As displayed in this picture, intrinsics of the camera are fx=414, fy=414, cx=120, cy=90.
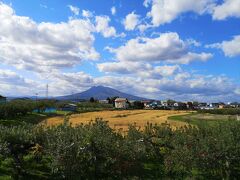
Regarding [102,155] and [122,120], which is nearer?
[102,155]

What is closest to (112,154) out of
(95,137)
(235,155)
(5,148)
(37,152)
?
(95,137)

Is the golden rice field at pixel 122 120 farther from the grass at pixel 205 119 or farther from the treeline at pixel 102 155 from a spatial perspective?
the treeline at pixel 102 155

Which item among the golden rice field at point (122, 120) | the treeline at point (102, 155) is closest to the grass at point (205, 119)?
the golden rice field at point (122, 120)

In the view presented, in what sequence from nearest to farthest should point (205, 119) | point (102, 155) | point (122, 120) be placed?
point (102, 155) < point (205, 119) < point (122, 120)

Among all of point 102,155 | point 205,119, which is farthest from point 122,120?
point 102,155

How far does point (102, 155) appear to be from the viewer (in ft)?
70.5

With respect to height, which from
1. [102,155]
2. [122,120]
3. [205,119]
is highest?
[205,119]

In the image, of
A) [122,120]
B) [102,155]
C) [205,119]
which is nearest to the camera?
[102,155]

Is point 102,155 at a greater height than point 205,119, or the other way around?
point 205,119

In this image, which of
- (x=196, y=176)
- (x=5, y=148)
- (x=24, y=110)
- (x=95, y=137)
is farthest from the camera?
(x=24, y=110)

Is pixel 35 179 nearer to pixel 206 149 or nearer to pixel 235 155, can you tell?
pixel 206 149

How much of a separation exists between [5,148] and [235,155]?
1317 centimetres

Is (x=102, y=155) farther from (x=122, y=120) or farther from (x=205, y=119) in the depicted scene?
(x=122, y=120)

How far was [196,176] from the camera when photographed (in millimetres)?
23891
